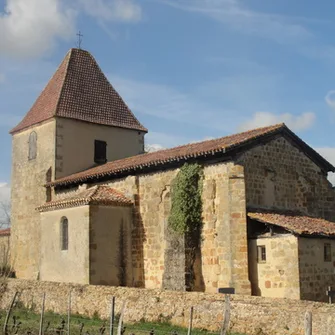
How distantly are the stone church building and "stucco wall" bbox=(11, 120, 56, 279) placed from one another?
8cm

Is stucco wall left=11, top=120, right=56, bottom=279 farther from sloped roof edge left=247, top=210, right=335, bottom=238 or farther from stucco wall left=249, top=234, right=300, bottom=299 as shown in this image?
stucco wall left=249, top=234, right=300, bottom=299

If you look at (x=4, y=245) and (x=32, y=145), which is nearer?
(x=32, y=145)

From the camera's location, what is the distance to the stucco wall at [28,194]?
104ft

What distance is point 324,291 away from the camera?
70.9ft

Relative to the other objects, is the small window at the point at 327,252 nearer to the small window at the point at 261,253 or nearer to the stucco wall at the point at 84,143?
the small window at the point at 261,253

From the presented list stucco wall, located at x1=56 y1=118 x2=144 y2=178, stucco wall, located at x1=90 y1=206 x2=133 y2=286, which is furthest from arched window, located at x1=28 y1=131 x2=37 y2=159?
stucco wall, located at x1=90 y1=206 x2=133 y2=286

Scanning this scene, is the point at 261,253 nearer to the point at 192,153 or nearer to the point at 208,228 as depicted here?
the point at 208,228

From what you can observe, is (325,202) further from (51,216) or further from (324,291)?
(51,216)

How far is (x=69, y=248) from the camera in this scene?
26.0 metres

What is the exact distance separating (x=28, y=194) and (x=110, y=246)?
9.16m

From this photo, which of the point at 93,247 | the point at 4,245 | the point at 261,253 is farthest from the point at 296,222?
the point at 4,245

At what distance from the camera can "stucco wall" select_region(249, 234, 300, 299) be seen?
20.8 meters

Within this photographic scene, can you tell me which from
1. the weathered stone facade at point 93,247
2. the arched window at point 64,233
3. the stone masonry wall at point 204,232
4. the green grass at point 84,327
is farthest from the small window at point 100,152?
the green grass at point 84,327

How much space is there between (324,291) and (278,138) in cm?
655
